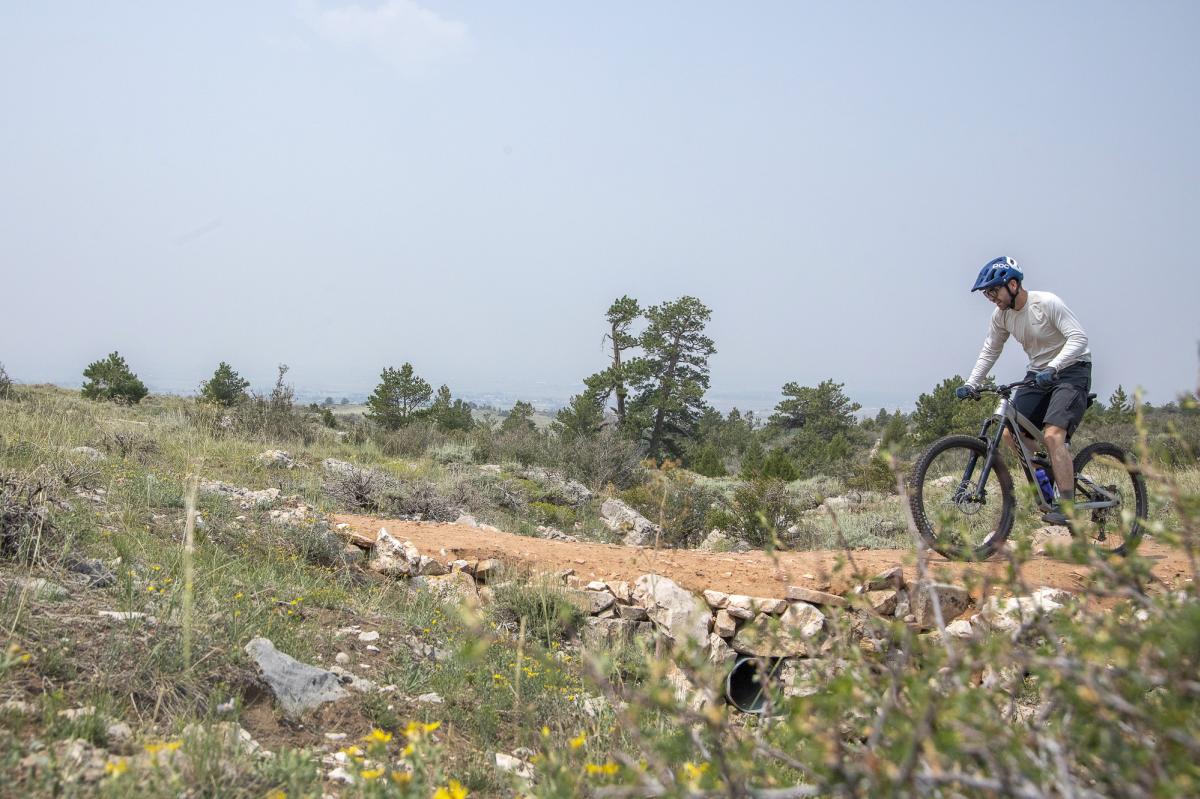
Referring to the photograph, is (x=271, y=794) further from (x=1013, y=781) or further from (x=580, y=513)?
(x=580, y=513)

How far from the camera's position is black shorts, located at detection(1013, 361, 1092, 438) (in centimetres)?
551

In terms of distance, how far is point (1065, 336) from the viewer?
5543 millimetres

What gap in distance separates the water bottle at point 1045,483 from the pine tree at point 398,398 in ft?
60.8

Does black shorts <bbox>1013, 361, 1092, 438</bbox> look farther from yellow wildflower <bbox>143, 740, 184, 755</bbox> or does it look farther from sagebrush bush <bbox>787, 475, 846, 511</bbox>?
sagebrush bush <bbox>787, 475, 846, 511</bbox>

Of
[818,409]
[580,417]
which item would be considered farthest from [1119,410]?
[580,417]

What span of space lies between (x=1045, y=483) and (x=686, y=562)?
294cm

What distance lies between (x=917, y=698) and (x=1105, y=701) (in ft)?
1.07

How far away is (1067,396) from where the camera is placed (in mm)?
5508

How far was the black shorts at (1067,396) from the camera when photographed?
5512 mm

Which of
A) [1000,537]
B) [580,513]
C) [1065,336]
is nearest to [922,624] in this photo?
[1000,537]

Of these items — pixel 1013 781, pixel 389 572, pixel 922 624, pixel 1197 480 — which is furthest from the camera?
pixel 1197 480

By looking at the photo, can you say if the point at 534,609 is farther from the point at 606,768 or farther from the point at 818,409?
the point at 818,409

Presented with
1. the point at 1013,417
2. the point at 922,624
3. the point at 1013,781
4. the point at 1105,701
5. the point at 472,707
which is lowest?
the point at 472,707

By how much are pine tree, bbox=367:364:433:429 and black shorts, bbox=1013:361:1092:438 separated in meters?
18.6
